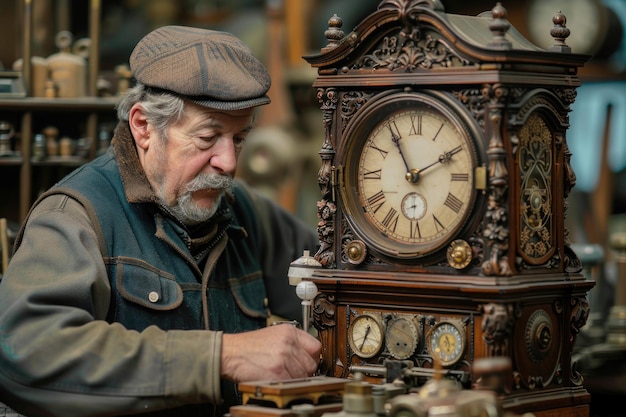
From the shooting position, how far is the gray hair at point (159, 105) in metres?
3.68

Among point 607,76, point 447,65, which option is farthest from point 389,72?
point 607,76

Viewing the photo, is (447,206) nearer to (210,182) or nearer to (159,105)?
(210,182)

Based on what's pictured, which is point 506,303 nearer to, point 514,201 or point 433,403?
point 514,201

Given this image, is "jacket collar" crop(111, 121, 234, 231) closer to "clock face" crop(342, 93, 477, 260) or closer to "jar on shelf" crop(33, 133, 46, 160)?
"clock face" crop(342, 93, 477, 260)

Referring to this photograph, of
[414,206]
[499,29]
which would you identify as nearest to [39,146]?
[414,206]

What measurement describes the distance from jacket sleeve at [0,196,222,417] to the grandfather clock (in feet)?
1.29

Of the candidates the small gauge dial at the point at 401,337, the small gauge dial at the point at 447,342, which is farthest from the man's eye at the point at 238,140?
the small gauge dial at the point at 447,342

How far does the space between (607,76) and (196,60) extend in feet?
15.7

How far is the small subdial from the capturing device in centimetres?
324

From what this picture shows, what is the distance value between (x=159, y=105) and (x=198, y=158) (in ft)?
0.68

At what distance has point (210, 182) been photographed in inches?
145

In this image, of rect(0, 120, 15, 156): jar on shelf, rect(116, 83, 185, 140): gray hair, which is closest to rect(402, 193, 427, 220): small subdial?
rect(116, 83, 185, 140): gray hair

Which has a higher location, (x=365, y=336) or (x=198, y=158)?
(x=198, y=158)

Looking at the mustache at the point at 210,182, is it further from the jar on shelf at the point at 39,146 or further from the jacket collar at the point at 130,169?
the jar on shelf at the point at 39,146
